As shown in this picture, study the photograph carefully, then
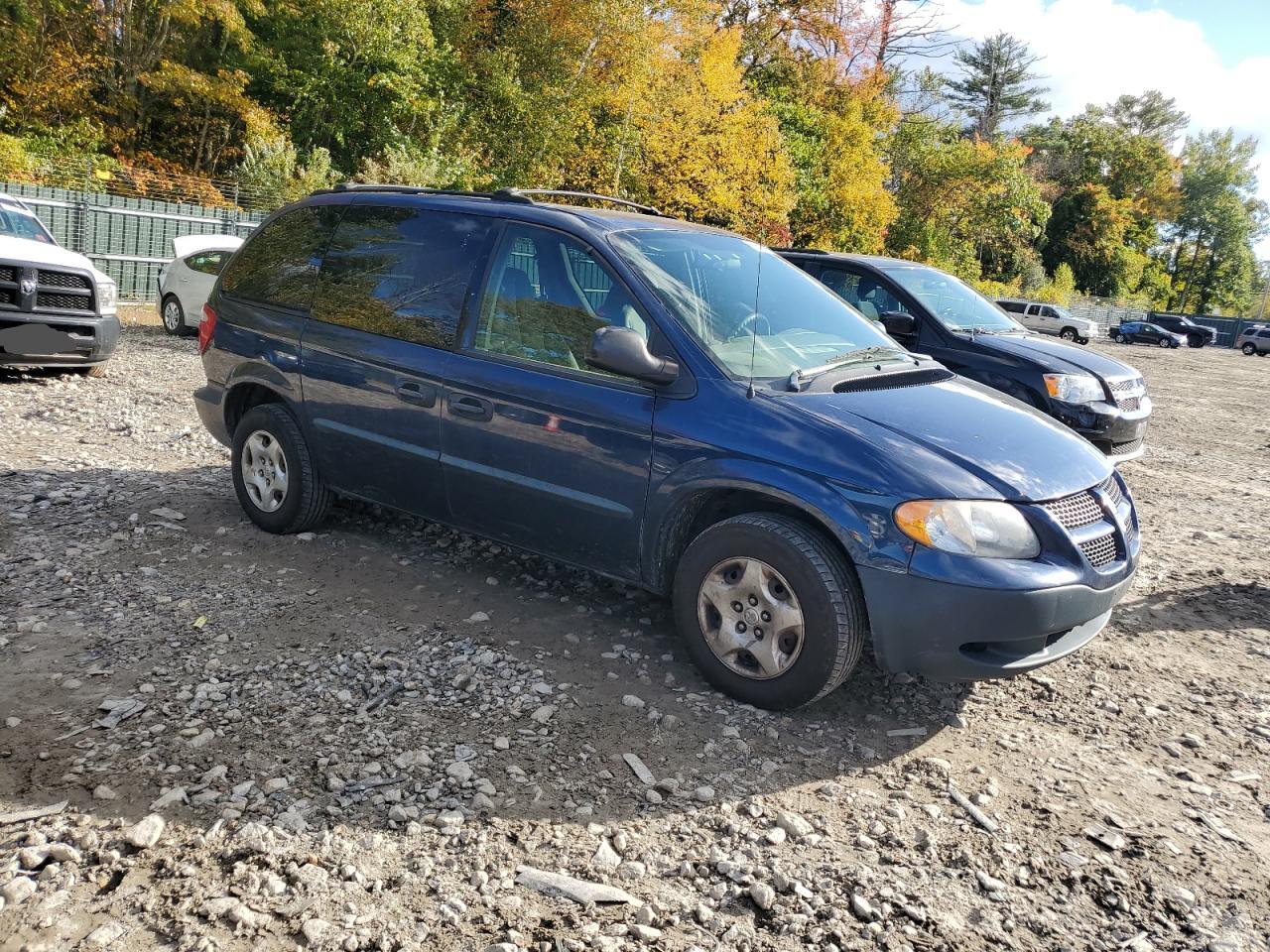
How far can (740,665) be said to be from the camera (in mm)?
3889

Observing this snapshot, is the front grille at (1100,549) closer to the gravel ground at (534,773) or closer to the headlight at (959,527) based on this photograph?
the headlight at (959,527)

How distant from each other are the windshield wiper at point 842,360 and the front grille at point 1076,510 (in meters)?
1.04

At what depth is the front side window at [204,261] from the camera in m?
14.9

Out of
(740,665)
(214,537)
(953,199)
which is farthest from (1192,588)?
(953,199)

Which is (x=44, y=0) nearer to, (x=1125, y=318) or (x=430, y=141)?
(x=430, y=141)

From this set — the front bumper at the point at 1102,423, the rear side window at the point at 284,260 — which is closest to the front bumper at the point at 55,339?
the rear side window at the point at 284,260

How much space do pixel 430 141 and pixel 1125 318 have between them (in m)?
52.7

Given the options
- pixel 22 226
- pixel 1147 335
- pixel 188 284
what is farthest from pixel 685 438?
pixel 1147 335

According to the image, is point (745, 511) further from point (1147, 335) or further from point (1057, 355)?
point (1147, 335)

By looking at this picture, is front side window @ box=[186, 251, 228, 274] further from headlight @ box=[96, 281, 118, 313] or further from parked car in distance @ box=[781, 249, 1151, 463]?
parked car in distance @ box=[781, 249, 1151, 463]

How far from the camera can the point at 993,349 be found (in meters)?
8.05

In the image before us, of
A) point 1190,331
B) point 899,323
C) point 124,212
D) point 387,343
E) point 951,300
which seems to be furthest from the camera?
point 1190,331

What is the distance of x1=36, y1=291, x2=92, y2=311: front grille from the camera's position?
9523mm

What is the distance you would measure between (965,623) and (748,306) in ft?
5.77
